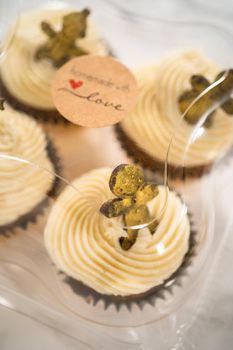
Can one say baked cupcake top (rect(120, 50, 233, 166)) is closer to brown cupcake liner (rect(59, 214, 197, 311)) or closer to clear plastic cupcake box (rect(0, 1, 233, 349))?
clear plastic cupcake box (rect(0, 1, 233, 349))

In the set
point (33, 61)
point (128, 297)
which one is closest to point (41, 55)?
point (33, 61)

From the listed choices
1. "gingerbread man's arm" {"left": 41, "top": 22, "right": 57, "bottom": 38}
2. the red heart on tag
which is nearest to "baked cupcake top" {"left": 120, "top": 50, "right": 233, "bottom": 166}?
the red heart on tag

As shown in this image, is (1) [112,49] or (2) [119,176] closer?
(2) [119,176]

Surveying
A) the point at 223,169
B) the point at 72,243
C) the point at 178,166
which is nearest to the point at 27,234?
the point at 72,243

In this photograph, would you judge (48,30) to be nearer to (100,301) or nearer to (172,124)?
(172,124)

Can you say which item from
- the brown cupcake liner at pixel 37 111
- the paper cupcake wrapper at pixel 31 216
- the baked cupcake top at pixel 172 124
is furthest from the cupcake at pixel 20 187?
the baked cupcake top at pixel 172 124

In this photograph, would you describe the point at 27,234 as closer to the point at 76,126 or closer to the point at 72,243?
the point at 72,243

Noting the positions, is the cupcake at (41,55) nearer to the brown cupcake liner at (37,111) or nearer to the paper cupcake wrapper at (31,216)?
the brown cupcake liner at (37,111)
